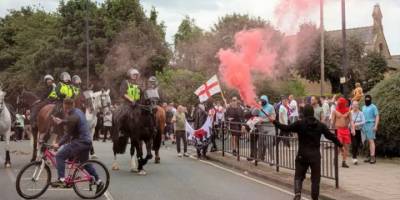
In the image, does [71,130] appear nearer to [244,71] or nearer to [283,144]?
[283,144]

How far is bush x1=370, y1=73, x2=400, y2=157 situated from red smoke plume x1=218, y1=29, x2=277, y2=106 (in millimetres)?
4058


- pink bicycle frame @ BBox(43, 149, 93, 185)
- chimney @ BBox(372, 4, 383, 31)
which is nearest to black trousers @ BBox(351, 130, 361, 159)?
pink bicycle frame @ BBox(43, 149, 93, 185)

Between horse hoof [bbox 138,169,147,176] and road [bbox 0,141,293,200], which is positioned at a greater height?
horse hoof [bbox 138,169,147,176]

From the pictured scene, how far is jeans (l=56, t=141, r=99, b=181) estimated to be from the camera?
11.2 metres

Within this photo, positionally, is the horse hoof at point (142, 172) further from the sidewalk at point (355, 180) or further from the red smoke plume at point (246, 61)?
the red smoke plume at point (246, 61)

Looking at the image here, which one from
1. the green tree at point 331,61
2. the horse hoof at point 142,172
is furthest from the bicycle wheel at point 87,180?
the green tree at point 331,61

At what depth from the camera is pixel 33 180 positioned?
1112 cm

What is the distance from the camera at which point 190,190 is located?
12500 millimetres

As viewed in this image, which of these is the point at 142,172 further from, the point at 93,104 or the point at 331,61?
the point at 331,61

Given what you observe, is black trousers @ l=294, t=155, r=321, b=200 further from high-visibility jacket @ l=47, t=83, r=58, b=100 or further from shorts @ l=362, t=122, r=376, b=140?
high-visibility jacket @ l=47, t=83, r=58, b=100

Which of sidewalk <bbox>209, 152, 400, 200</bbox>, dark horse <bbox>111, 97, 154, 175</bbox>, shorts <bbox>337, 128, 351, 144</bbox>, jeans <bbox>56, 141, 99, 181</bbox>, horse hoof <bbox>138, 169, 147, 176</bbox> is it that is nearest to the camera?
jeans <bbox>56, 141, 99, 181</bbox>

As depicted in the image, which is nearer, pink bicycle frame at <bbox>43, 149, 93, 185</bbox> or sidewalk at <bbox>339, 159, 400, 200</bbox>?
pink bicycle frame at <bbox>43, 149, 93, 185</bbox>

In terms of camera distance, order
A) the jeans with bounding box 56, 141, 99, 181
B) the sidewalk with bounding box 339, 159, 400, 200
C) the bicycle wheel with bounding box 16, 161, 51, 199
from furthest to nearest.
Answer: the sidewalk with bounding box 339, 159, 400, 200, the jeans with bounding box 56, 141, 99, 181, the bicycle wheel with bounding box 16, 161, 51, 199

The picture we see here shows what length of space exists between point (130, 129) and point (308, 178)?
4.52 metres
